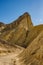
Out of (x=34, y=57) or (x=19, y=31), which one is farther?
(x=19, y=31)

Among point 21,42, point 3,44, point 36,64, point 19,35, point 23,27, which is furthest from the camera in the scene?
point 23,27

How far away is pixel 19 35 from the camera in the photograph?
121125 millimetres

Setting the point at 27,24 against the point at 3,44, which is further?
the point at 27,24

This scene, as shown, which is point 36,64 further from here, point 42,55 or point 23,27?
point 23,27

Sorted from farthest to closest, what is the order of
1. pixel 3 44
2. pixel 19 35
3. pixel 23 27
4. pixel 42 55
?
pixel 23 27 < pixel 19 35 < pixel 3 44 < pixel 42 55

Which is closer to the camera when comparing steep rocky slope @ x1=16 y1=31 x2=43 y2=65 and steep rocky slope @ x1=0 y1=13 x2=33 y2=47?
steep rocky slope @ x1=16 y1=31 x2=43 y2=65

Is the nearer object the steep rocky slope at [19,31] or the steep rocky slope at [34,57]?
the steep rocky slope at [34,57]

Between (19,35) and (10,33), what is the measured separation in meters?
7.48

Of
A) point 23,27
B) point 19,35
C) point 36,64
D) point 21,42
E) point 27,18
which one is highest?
point 27,18

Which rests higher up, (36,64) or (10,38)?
(10,38)

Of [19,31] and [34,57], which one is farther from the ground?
[19,31]

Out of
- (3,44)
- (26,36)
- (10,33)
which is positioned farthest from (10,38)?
(3,44)

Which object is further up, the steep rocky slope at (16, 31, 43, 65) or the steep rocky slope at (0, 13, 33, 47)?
the steep rocky slope at (0, 13, 33, 47)

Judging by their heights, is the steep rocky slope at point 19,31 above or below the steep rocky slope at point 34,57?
above
